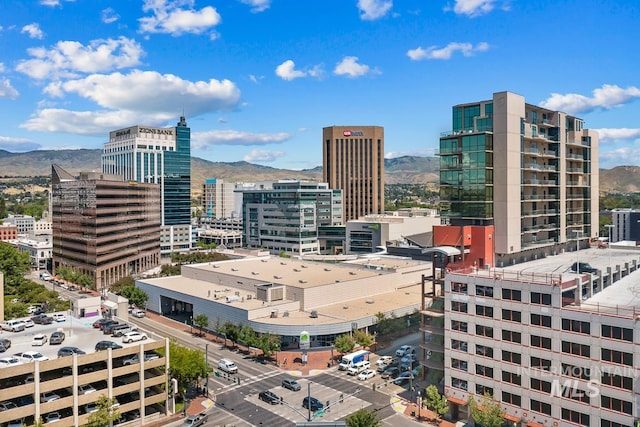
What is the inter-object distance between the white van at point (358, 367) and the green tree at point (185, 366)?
19691 millimetres

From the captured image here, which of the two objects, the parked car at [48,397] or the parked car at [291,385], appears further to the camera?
the parked car at [291,385]

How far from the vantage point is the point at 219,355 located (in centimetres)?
7900

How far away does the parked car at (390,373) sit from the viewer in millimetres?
68688

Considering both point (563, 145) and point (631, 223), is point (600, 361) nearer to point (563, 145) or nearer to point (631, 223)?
point (563, 145)

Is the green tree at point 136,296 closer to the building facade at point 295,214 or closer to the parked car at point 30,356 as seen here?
the parked car at point 30,356

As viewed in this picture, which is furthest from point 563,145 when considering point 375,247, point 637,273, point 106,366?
point 375,247

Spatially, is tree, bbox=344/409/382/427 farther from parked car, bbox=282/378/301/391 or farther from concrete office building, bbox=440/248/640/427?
parked car, bbox=282/378/301/391

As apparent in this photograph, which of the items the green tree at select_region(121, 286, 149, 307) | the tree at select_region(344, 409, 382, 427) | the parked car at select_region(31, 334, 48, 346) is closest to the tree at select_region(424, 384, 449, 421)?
the tree at select_region(344, 409, 382, 427)

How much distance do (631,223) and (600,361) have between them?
497 ft

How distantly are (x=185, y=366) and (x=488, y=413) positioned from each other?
34.7 metres

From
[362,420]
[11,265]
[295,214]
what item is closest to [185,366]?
[362,420]

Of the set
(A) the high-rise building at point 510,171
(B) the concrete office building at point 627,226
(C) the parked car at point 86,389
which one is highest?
(A) the high-rise building at point 510,171

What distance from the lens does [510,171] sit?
2416 inches

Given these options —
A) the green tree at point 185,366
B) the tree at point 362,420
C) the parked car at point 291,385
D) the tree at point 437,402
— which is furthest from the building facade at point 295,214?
the tree at point 362,420
